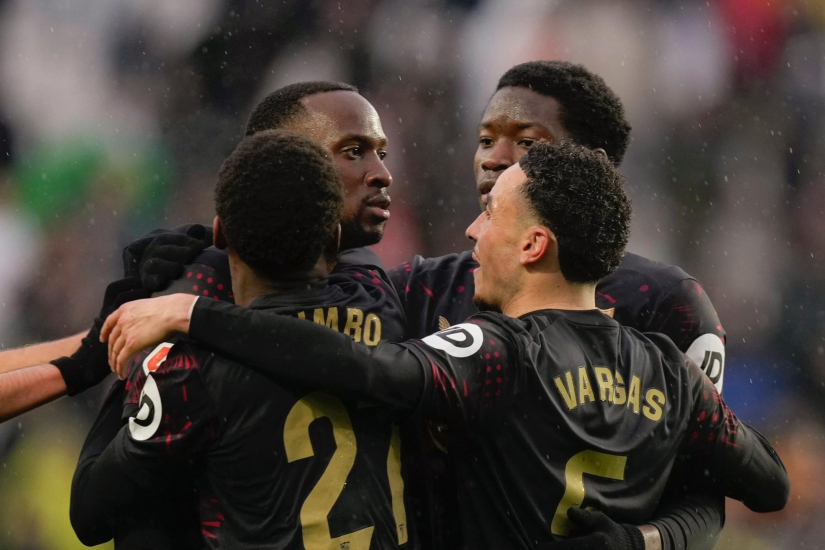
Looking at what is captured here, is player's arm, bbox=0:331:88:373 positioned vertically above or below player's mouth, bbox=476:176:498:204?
below

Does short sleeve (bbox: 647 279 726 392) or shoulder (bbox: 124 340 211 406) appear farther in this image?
short sleeve (bbox: 647 279 726 392)

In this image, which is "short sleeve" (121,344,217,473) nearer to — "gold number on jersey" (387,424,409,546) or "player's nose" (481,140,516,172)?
"gold number on jersey" (387,424,409,546)

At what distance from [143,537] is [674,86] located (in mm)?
5134

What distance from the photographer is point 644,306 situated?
104 inches

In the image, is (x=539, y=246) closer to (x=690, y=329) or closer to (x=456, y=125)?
(x=690, y=329)

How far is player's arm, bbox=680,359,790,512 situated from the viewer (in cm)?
232

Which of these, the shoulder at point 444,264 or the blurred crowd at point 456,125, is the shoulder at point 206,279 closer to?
the shoulder at point 444,264

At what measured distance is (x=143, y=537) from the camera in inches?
86.4

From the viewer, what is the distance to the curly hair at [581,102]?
9.62 feet

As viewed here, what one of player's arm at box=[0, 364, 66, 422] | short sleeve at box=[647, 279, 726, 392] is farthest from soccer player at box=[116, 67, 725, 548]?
player's arm at box=[0, 364, 66, 422]

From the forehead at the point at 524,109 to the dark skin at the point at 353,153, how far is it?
1.42ft

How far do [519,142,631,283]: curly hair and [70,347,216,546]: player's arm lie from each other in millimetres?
907

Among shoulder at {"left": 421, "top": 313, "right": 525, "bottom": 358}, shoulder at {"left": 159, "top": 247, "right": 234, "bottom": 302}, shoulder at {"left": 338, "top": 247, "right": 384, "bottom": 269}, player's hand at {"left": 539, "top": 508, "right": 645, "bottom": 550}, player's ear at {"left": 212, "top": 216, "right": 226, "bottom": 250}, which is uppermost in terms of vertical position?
player's ear at {"left": 212, "top": 216, "right": 226, "bottom": 250}

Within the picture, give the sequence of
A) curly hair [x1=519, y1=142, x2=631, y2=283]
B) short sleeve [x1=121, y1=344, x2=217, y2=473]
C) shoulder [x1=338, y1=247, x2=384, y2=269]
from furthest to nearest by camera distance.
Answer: shoulder [x1=338, y1=247, x2=384, y2=269]
curly hair [x1=519, y1=142, x2=631, y2=283]
short sleeve [x1=121, y1=344, x2=217, y2=473]
